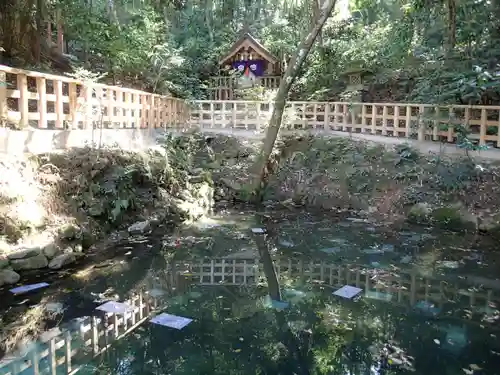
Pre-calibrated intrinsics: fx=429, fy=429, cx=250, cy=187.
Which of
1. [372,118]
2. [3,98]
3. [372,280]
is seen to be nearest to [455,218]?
[372,280]

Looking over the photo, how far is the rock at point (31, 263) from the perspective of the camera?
17.3 feet

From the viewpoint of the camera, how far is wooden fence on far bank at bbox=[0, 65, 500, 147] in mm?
6847

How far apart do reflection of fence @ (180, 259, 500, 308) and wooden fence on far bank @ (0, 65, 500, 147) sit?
3638mm

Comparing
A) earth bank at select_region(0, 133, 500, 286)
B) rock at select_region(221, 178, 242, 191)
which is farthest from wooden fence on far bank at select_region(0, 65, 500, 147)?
rock at select_region(221, 178, 242, 191)

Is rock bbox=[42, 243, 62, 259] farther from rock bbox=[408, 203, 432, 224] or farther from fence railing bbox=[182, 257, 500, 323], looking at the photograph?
rock bbox=[408, 203, 432, 224]

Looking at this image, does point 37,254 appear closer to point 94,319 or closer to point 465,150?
point 94,319

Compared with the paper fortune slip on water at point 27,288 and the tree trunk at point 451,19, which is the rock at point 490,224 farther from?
the paper fortune slip on water at point 27,288

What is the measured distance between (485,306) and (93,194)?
5884 mm

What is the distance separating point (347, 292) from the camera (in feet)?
17.0

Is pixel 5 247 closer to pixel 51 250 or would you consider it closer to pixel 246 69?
pixel 51 250

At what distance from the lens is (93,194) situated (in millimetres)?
7152

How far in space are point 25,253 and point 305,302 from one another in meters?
3.50

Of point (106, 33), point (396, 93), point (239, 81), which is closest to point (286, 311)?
point (106, 33)

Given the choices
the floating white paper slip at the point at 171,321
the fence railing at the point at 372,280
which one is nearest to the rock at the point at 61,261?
the fence railing at the point at 372,280
